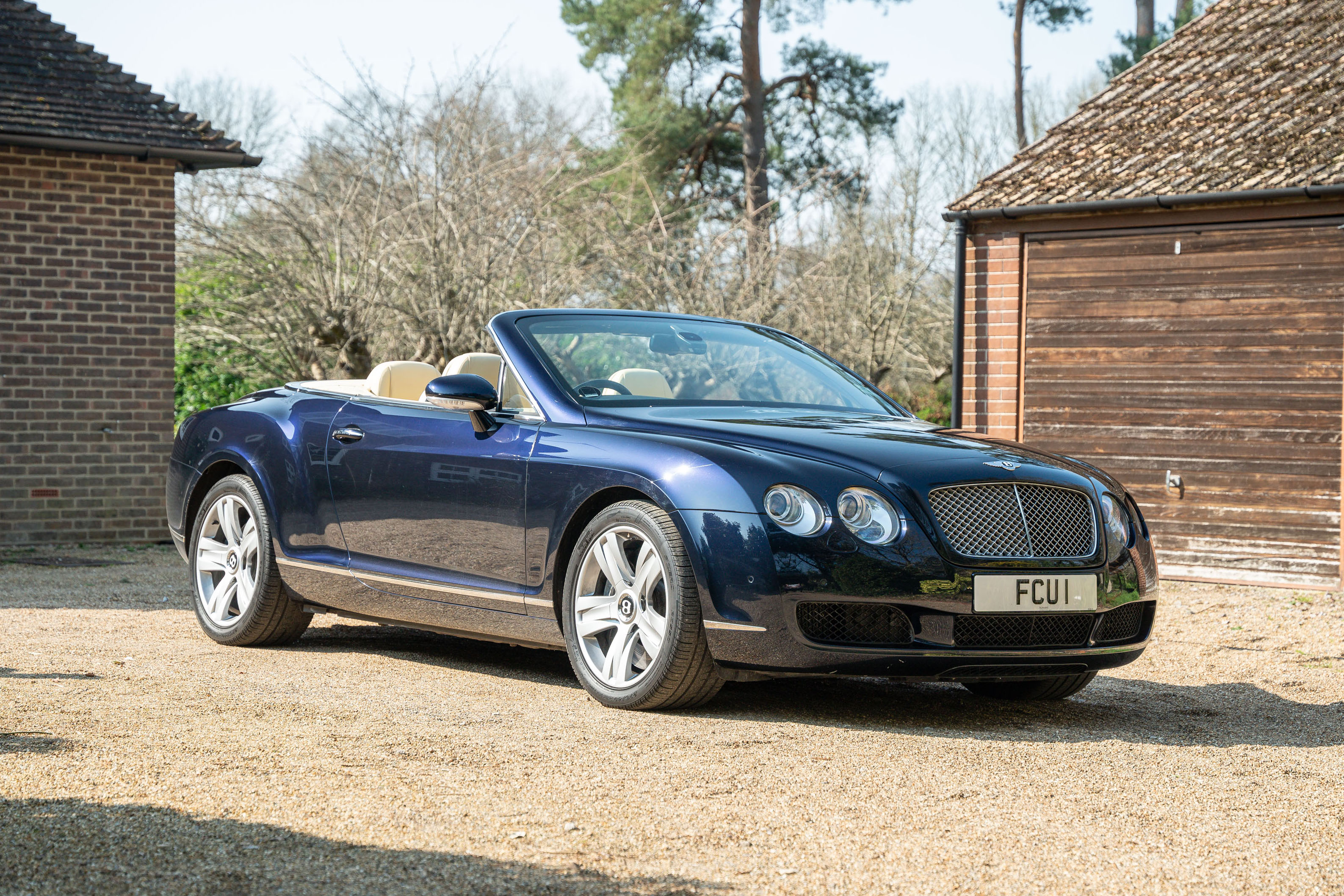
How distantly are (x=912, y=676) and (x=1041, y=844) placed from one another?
1366mm

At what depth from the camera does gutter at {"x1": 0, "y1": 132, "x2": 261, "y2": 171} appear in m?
11.6

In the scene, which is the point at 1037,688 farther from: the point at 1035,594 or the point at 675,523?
the point at 675,523

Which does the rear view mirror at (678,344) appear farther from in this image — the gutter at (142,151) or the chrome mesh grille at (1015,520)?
the gutter at (142,151)

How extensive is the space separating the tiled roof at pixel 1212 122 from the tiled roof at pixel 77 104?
6084 mm

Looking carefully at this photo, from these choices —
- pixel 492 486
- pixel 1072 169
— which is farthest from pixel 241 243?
pixel 492 486

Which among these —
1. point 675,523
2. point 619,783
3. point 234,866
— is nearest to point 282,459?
point 675,523

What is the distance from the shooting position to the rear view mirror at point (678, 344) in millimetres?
6395

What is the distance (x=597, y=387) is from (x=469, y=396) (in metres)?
0.50

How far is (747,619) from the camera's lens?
16.4 ft

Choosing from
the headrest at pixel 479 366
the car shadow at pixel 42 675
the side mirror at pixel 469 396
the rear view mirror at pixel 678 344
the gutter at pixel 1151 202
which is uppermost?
the gutter at pixel 1151 202

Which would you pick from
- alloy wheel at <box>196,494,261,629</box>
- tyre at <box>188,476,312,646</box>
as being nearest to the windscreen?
tyre at <box>188,476,312,646</box>

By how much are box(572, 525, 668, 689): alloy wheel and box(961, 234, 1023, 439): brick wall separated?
7.44 m

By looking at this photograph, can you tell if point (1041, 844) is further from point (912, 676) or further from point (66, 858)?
point (66, 858)

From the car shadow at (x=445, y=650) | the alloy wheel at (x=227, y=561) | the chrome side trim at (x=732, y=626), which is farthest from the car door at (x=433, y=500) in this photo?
the chrome side trim at (x=732, y=626)
